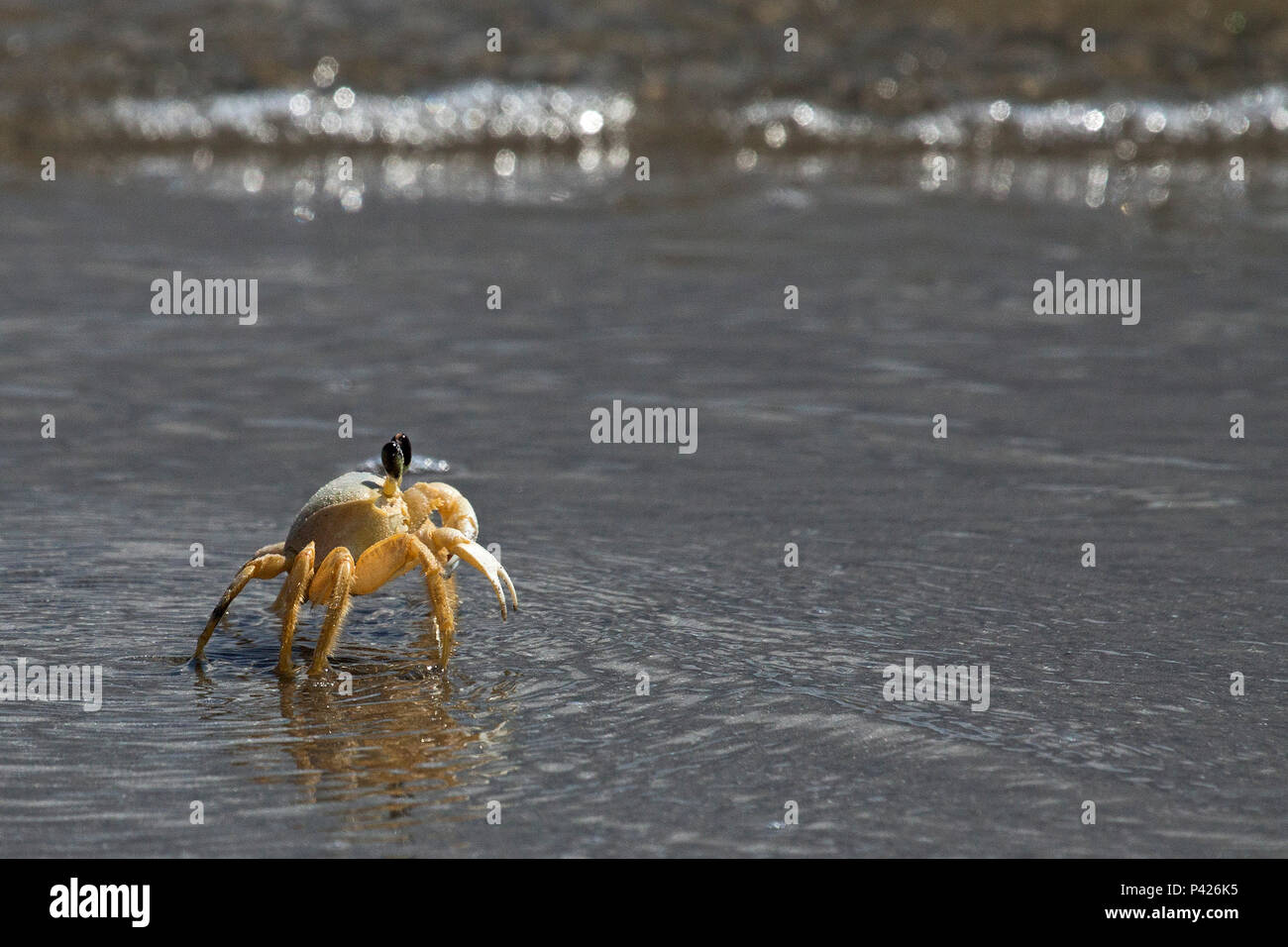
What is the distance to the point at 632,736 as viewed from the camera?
4777 mm

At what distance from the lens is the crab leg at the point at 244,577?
17.4 feet

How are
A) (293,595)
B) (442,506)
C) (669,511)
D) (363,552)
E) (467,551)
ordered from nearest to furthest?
(293,595), (467,551), (363,552), (442,506), (669,511)

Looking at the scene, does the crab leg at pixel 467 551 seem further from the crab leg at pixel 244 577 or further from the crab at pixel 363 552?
the crab leg at pixel 244 577

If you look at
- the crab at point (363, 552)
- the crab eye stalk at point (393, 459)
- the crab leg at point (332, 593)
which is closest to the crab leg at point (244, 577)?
the crab at point (363, 552)

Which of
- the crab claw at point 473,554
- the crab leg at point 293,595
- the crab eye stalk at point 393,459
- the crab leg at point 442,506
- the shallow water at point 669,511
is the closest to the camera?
the shallow water at point 669,511

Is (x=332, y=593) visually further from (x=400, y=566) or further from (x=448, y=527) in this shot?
(x=448, y=527)

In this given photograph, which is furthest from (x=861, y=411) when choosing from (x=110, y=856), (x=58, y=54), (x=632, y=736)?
(x=58, y=54)

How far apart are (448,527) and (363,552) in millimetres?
268

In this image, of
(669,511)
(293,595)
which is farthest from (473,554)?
(669,511)

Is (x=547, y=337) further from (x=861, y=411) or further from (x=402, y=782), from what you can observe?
(x=402, y=782)

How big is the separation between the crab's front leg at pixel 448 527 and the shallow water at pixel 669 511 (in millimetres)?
295

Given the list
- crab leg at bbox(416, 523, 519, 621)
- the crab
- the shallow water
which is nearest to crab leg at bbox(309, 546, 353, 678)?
the crab

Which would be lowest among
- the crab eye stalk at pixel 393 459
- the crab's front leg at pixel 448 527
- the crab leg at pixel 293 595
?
the crab leg at pixel 293 595

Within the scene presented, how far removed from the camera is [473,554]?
531cm
